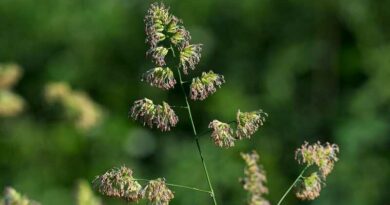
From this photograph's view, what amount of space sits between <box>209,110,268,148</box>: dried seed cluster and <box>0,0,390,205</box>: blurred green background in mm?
7355

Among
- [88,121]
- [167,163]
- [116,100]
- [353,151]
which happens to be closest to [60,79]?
[116,100]

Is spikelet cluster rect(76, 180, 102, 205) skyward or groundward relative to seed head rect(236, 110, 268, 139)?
skyward

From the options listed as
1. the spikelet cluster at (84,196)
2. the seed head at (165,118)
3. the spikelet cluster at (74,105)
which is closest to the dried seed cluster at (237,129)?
the seed head at (165,118)

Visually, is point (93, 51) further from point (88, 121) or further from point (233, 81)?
point (88, 121)

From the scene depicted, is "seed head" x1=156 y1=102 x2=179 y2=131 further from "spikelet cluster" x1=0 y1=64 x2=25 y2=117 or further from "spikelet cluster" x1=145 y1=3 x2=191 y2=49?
"spikelet cluster" x1=0 y1=64 x2=25 y2=117

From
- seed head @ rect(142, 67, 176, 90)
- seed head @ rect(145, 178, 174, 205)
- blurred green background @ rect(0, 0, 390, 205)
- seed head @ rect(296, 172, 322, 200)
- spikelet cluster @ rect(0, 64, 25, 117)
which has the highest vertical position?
blurred green background @ rect(0, 0, 390, 205)

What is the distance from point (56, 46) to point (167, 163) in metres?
2.11

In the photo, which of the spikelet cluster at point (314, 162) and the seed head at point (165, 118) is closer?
the seed head at point (165, 118)

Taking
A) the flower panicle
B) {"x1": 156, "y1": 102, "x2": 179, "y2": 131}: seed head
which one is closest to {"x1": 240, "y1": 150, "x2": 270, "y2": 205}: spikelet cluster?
{"x1": 156, "y1": 102, "x2": 179, "y2": 131}: seed head

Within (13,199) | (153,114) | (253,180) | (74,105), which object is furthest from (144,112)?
(74,105)

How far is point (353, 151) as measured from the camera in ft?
38.0

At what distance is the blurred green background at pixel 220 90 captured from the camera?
11297 mm

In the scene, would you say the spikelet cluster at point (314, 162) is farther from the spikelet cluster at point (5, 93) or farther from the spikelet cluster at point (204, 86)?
the spikelet cluster at point (5, 93)

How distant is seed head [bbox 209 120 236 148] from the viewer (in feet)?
11.1
